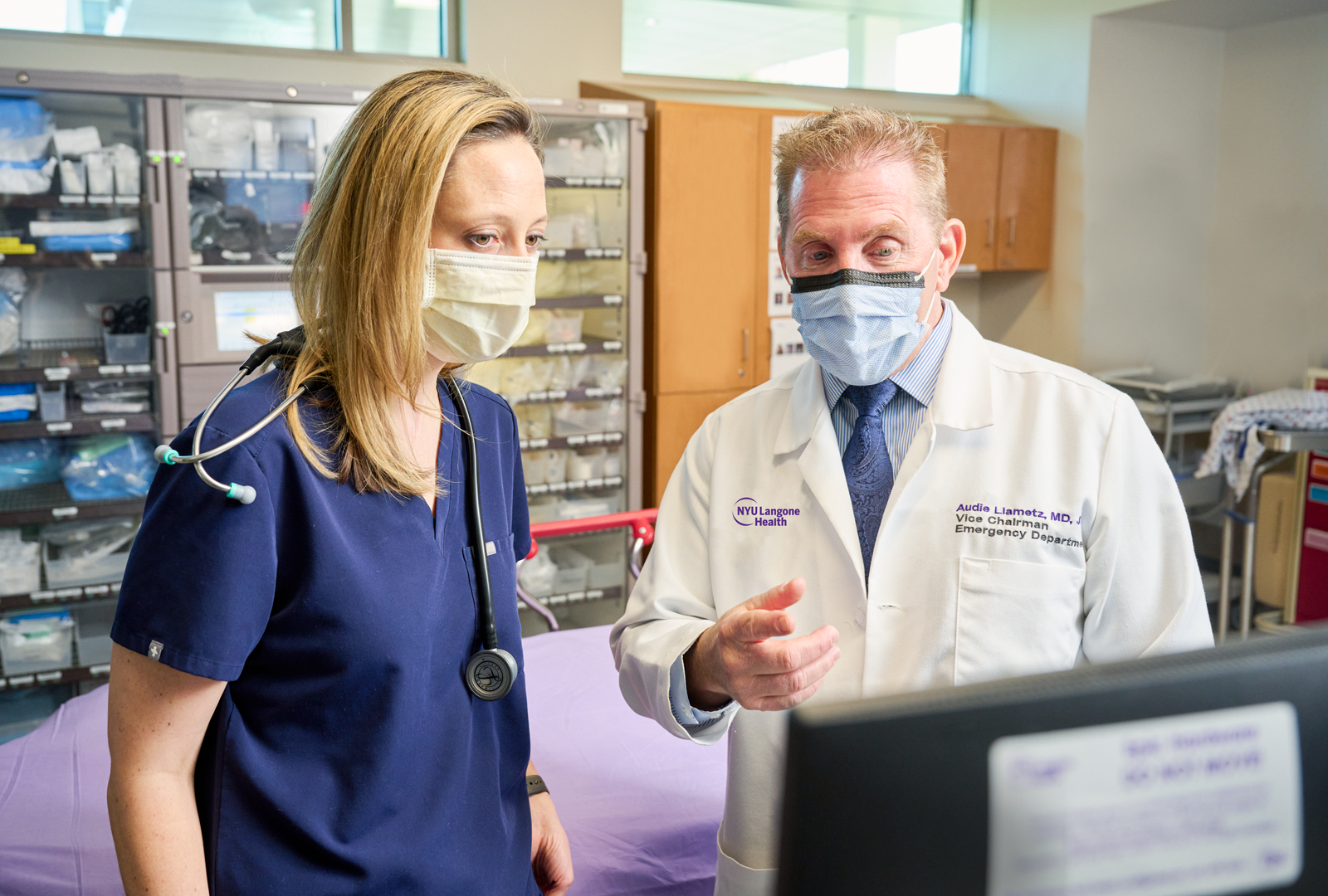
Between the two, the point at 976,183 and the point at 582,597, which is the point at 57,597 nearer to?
the point at 582,597

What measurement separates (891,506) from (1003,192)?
4.54 metres

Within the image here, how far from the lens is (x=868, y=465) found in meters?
1.35

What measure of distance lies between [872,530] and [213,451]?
A: 2.66 ft

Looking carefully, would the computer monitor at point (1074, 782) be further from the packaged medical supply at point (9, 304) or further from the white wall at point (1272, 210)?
the white wall at point (1272, 210)

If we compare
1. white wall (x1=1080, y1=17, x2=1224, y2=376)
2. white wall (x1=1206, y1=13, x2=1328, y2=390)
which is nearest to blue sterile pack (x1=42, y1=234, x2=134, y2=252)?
white wall (x1=1080, y1=17, x2=1224, y2=376)

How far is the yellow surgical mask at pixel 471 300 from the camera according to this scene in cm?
122

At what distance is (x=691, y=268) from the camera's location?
4480mm

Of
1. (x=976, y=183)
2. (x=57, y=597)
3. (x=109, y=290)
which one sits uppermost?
(x=976, y=183)

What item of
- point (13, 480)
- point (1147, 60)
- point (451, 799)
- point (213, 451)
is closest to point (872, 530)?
point (451, 799)

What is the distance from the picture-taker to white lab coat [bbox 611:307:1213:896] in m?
1.20

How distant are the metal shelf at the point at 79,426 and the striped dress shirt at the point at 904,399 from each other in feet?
10.2

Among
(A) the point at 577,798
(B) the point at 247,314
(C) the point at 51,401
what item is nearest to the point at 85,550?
(C) the point at 51,401

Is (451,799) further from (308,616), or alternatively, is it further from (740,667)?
(740,667)

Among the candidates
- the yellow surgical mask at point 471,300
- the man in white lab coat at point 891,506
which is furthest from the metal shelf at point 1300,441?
the yellow surgical mask at point 471,300
